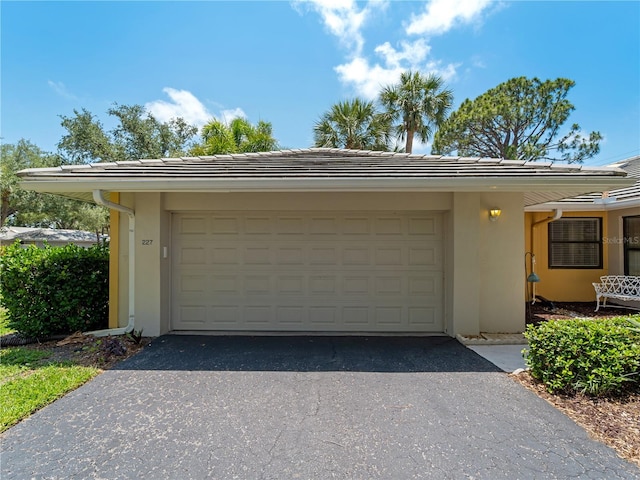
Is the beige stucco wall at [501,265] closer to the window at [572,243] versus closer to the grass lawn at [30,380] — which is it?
the window at [572,243]

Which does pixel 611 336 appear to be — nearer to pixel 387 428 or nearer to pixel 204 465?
pixel 387 428

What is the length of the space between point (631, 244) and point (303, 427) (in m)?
10.0

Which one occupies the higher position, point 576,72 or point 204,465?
point 576,72

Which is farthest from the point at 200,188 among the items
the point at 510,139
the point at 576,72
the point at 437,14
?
the point at 576,72

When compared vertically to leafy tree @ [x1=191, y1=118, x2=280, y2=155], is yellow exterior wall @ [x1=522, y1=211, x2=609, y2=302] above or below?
below

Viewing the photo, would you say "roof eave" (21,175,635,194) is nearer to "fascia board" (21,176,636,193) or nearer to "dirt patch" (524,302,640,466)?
"fascia board" (21,176,636,193)

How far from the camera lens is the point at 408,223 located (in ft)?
20.3

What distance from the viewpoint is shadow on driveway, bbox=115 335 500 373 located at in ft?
14.9

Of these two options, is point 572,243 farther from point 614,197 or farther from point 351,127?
point 351,127

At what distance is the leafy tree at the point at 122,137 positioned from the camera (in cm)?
1695

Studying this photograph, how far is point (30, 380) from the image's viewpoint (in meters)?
4.03

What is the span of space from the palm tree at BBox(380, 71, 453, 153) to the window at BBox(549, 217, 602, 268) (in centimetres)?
810

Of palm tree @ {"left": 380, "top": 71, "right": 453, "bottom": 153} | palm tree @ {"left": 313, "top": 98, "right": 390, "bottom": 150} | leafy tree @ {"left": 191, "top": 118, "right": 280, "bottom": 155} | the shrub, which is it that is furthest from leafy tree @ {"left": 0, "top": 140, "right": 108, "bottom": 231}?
the shrub

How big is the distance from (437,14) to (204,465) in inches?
433
